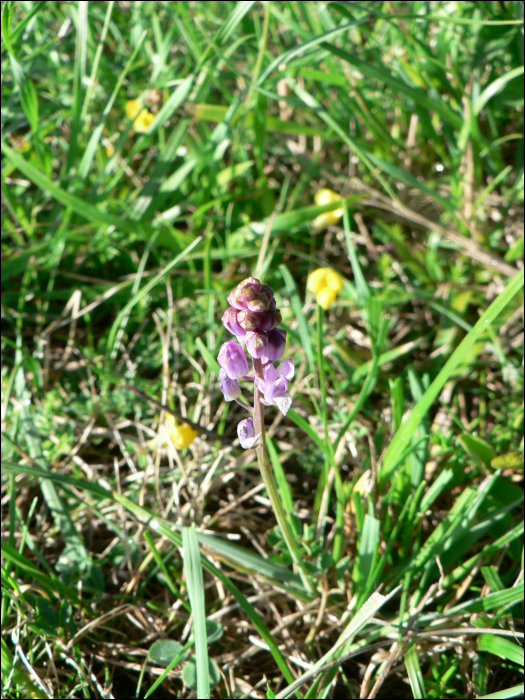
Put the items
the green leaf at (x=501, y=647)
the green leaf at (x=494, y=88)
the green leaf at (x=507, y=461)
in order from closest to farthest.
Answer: the green leaf at (x=501, y=647) → the green leaf at (x=507, y=461) → the green leaf at (x=494, y=88)

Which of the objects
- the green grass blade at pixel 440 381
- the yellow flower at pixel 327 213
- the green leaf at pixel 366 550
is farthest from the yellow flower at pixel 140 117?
the green leaf at pixel 366 550

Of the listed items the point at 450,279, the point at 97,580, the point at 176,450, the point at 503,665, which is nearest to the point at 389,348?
the point at 450,279

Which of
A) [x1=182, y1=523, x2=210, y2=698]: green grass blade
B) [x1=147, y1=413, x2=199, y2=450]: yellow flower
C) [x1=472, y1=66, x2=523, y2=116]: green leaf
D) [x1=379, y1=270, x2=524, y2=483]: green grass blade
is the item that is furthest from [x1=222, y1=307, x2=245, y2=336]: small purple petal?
[x1=472, y1=66, x2=523, y2=116]: green leaf

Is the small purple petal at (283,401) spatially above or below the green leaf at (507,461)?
above

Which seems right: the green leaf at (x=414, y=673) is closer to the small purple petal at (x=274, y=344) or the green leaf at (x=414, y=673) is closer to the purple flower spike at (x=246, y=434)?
the purple flower spike at (x=246, y=434)

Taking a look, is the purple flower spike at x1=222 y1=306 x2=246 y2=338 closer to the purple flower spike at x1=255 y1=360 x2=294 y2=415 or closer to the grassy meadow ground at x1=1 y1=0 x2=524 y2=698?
the purple flower spike at x1=255 y1=360 x2=294 y2=415

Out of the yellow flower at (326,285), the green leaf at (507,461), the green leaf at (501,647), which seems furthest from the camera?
the yellow flower at (326,285)

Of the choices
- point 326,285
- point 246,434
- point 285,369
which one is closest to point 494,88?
point 326,285

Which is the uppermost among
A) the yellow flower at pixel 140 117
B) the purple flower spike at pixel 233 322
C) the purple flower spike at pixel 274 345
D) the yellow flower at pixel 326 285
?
the yellow flower at pixel 140 117

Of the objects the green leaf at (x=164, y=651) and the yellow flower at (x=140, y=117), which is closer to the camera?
the green leaf at (x=164, y=651)
